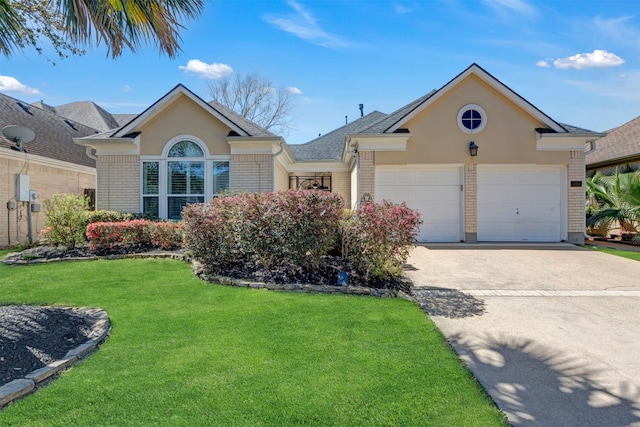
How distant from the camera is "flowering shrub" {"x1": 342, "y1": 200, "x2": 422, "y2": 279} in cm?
648

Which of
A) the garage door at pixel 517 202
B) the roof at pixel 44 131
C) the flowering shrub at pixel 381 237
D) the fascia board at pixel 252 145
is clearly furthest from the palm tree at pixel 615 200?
the roof at pixel 44 131

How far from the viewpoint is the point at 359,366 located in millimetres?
3516

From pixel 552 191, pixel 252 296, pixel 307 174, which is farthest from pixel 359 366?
pixel 307 174

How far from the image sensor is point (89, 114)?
23094 mm

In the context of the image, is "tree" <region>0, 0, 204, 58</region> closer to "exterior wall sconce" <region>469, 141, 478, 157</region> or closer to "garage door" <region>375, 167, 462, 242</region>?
"garage door" <region>375, 167, 462, 242</region>

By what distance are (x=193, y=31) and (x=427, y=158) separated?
912cm

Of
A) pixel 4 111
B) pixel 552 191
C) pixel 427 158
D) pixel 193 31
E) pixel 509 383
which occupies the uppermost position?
pixel 4 111

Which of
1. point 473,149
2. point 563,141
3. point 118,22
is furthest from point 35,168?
point 563,141

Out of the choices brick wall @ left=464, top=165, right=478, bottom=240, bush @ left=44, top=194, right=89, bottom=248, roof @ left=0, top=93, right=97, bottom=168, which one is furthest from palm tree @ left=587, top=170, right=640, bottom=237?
roof @ left=0, top=93, right=97, bottom=168

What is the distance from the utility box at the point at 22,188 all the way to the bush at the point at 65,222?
147 inches

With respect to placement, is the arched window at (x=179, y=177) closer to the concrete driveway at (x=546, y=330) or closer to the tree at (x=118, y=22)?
the tree at (x=118, y=22)

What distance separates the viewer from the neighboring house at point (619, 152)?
15.6 m

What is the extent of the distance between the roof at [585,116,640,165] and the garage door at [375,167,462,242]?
7.56 metres

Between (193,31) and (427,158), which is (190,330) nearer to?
(193,31)
